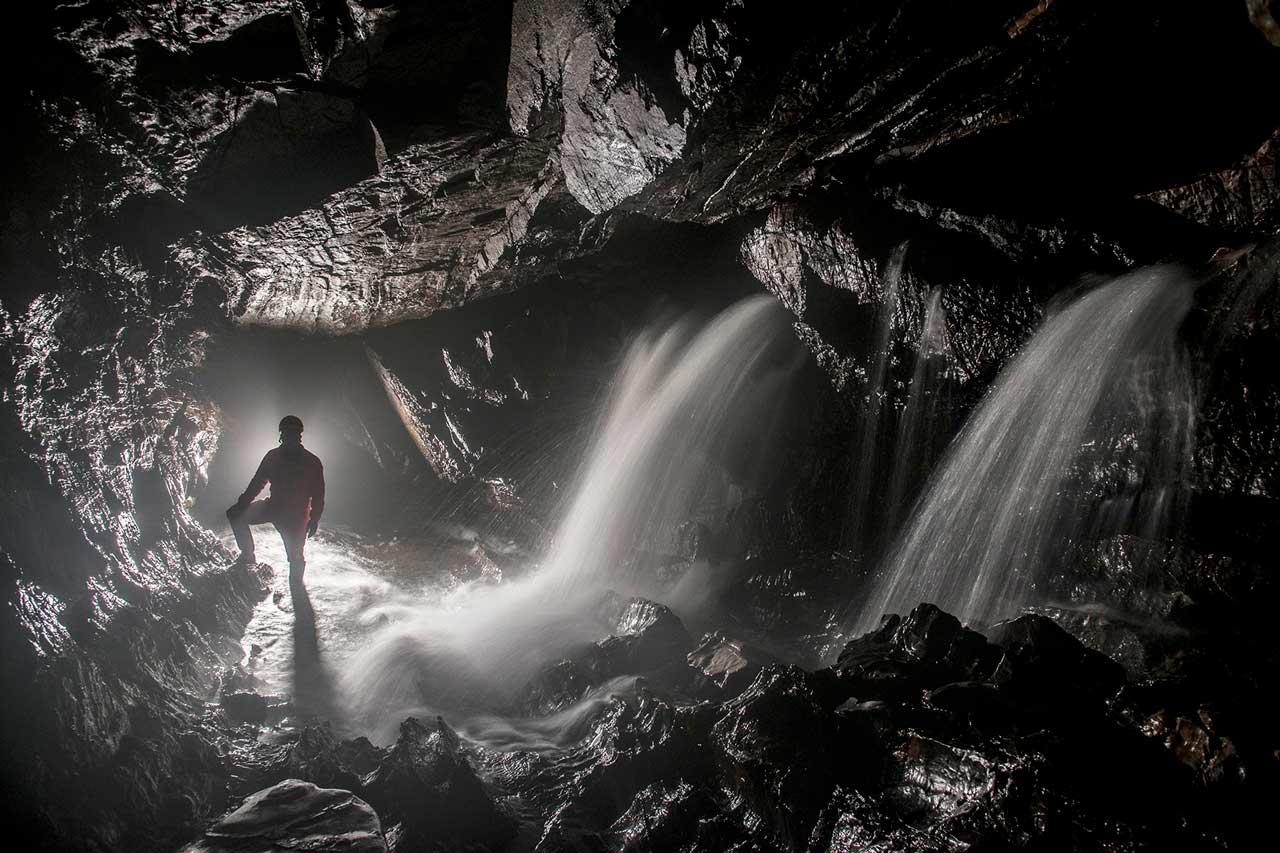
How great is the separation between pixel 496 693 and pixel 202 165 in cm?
565

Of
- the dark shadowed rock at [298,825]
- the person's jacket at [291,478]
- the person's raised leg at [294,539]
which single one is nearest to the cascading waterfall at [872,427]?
the dark shadowed rock at [298,825]

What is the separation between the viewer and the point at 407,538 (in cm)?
1195

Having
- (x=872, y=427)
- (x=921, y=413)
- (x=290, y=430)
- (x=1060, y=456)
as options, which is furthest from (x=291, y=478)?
(x=1060, y=456)

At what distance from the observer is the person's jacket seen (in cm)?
667

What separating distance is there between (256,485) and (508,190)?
13.8ft

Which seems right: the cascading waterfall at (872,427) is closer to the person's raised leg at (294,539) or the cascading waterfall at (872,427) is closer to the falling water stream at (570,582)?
the falling water stream at (570,582)

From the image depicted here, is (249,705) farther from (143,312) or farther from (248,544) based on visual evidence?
(143,312)

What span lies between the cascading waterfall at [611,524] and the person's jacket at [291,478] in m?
1.87

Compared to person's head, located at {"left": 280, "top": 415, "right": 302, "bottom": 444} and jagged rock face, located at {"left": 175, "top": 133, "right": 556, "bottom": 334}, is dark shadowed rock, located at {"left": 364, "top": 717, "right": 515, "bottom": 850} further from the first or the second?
jagged rock face, located at {"left": 175, "top": 133, "right": 556, "bottom": 334}

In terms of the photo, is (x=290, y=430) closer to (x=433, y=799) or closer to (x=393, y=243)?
(x=393, y=243)

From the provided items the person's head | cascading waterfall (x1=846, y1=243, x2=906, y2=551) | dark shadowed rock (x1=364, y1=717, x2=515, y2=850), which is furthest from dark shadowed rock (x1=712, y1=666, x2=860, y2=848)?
the person's head

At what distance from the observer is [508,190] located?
22.4 ft

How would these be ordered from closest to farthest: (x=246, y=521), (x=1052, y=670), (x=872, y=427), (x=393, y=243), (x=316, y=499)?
(x=1052, y=670)
(x=246, y=521)
(x=872, y=427)
(x=316, y=499)
(x=393, y=243)

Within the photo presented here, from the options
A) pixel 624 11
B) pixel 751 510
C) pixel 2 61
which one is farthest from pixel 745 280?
pixel 2 61
